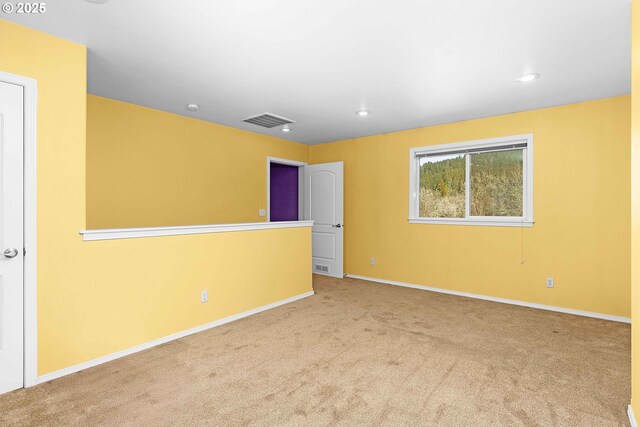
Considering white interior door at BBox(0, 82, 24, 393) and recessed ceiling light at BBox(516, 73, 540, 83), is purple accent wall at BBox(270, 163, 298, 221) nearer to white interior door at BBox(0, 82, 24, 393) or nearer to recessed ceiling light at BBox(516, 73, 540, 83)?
recessed ceiling light at BBox(516, 73, 540, 83)

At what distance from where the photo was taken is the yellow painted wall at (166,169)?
3566 mm

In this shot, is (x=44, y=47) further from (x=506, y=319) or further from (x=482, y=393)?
(x=506, y=319)

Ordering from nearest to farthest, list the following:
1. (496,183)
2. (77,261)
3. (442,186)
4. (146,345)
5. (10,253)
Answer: (10,253), (77,261), (146,345), (496,183), (442,186)

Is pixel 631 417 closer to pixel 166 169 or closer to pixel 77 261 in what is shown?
pixel 77 261

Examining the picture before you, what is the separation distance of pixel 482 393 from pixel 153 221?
378 cm

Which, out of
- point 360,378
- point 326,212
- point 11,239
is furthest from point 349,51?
point 326,212

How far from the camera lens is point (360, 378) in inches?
90.8

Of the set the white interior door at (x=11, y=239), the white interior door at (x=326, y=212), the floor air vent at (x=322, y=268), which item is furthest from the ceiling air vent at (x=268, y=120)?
the floor air vent at (x=322, y=268)

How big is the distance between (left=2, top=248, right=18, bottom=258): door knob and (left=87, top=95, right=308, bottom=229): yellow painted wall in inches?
55.3

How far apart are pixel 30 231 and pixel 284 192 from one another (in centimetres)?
484

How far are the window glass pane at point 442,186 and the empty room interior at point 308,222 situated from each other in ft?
0.10

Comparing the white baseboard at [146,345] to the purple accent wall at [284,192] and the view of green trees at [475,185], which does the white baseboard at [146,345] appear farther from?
the purple accent wall at [284,192]

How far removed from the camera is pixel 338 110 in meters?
4.02

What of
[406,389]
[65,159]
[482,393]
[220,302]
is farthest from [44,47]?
[482,393]
